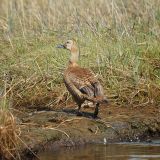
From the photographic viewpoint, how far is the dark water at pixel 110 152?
7566 millimetres

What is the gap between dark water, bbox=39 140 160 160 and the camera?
7.57 m

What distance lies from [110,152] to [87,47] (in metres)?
3.11

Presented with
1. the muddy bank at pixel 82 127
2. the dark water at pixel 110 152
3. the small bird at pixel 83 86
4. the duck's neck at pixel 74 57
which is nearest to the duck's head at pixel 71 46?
the duck's neck at pixel 74 57

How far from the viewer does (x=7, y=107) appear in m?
7.38

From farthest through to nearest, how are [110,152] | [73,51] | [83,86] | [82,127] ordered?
[73,51] → [83,86] → [82,127] → [110,152]

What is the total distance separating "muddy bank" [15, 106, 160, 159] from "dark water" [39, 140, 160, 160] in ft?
0.47

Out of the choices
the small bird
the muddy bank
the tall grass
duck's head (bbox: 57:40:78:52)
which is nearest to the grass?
the tall grass

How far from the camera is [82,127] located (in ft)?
27.9

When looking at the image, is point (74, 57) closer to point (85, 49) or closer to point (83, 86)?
point (83, 86)

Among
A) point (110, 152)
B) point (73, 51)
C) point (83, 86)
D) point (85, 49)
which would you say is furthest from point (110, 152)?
point (85, 49)

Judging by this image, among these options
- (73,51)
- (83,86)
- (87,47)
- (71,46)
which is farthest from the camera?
(87,47)

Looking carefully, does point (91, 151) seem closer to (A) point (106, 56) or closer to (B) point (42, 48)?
(A) point (106, 56)

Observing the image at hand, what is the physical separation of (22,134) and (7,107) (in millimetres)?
492

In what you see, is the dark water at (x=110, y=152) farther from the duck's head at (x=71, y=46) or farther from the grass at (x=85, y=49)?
the duck's head at (x=71, y=46)
